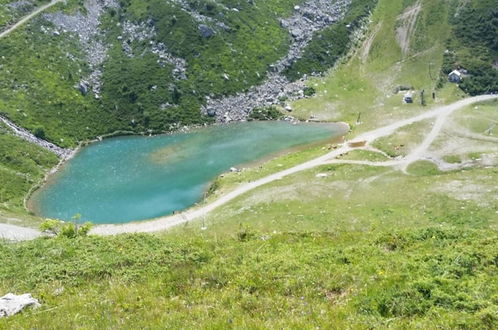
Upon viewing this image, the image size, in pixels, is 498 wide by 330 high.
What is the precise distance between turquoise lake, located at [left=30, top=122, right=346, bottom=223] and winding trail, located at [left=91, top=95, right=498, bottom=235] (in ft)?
22.8

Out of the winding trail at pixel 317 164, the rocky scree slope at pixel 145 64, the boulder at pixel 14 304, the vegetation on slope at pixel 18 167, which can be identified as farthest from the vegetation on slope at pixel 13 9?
the boulder at pixel 14 304

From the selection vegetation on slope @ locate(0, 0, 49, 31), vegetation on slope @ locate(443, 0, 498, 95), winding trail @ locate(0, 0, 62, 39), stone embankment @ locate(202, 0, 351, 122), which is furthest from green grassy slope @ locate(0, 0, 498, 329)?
vegetation on slope @ locate(0, 0, 49, 31)

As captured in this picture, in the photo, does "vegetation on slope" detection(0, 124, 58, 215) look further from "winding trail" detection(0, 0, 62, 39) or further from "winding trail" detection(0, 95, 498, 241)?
"winding trail" detection(0, 0, 62, 39)

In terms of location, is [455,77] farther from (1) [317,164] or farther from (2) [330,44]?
(1) [317,164]

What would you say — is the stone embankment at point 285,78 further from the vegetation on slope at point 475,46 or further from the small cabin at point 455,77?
the small cabin at point 455,77

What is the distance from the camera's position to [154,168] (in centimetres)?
9031

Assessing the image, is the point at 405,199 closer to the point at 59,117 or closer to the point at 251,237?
the point at 251,237

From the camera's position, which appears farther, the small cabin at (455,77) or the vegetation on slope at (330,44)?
the vegetation on slope at (330,44)

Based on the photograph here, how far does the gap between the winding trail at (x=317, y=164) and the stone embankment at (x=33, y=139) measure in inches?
1448

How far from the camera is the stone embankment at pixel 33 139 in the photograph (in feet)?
315

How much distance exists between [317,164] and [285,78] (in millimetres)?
49226

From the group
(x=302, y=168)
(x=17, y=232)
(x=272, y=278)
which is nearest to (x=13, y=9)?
(x=17, y=232)

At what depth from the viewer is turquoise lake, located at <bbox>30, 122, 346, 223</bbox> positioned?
77188mm

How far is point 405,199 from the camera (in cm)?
6225
